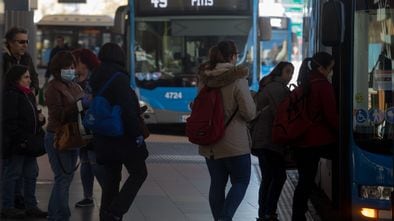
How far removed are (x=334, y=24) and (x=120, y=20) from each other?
10.9 m

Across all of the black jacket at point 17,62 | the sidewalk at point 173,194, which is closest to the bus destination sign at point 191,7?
the sidewalk at point 173,194

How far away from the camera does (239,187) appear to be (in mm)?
7484

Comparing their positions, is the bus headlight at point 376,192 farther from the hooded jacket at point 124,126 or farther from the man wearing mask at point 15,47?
the man wearing mask at point 15,47

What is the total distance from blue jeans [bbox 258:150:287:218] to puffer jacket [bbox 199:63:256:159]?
809 mm

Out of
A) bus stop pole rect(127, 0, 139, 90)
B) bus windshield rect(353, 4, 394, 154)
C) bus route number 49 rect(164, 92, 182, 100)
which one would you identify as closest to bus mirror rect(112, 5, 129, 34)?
bus stop pole rect(127, 0, 139, 90)

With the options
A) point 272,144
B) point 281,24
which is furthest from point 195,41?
point 281,24

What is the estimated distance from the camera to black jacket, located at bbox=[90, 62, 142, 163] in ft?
23.4

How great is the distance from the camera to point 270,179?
27.5 ft

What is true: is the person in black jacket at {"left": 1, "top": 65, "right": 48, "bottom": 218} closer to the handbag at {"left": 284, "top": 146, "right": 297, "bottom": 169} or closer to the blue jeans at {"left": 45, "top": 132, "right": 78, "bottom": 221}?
the blue jeans at {"left": 45, "top": 132, "right": 78, "bottom": 221}

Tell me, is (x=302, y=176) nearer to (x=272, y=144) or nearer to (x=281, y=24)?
(x=272, y=144)

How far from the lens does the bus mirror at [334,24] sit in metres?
6.99

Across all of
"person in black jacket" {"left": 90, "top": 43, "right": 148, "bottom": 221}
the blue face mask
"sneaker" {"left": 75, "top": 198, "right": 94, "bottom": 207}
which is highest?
the blue face mask

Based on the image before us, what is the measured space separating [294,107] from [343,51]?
0.74 meters

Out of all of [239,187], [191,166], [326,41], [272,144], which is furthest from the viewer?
[191,166]
